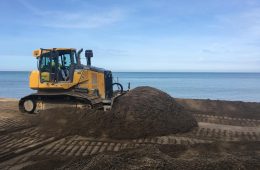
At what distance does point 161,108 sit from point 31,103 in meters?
5.14

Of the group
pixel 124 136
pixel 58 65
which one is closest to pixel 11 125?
pixel 58 65

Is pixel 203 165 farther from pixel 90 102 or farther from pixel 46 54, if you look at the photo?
pixel 46 54

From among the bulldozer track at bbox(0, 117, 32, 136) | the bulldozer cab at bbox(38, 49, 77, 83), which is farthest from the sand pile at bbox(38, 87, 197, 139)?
the bulldozer cab at bbox(38, 49, 77, 83)

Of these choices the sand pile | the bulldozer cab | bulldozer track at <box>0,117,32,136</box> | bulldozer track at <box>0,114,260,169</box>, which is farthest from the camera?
the bulldozer cab

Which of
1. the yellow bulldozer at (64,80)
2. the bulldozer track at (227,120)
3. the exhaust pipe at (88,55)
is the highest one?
the exhaust pipe at (88,55)

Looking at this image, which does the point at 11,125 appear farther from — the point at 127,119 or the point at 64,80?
the point at 127,119

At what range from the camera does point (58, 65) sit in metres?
13.7

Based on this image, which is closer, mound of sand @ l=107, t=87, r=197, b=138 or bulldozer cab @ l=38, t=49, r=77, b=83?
mound of sand @ l=107, t=87, r=197, b=138

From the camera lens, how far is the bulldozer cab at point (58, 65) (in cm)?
1368

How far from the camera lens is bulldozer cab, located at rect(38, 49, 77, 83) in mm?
13680

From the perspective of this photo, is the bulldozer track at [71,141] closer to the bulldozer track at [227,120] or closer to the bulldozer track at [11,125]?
the bulldozer track at [11,125]

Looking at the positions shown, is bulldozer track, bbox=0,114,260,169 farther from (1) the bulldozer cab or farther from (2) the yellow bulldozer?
(1) the bulldozer cab

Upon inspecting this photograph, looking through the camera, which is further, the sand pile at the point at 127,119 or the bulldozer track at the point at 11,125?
the bulldozer track at the point at 11,125

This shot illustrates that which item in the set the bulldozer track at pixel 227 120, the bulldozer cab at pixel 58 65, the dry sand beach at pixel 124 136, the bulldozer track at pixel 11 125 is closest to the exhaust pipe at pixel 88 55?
the bulldozer cab at pixel 58 65
